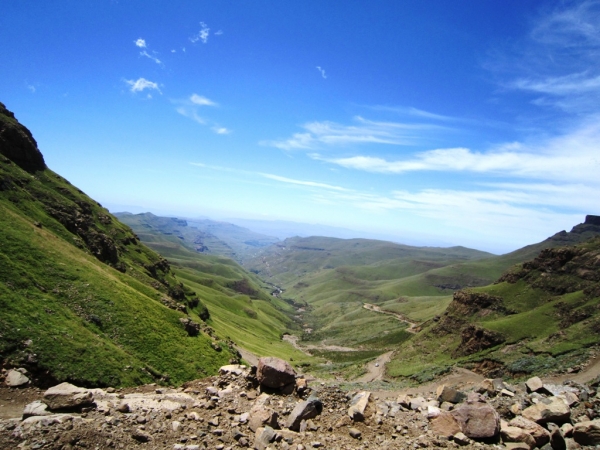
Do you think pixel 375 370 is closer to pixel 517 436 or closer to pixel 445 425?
pixel 445 425

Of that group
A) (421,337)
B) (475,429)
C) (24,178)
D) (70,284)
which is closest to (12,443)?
(475,429)

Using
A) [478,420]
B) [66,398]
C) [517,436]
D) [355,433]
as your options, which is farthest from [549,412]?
[66,398]

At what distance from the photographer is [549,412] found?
17484 mm

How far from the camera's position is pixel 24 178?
85125 millimetres

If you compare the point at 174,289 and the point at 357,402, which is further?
the point at 174,289

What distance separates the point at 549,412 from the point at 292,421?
1436 centimetres

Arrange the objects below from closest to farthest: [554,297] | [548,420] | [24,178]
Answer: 1. [548,420]
2. [24,178]
3. [554,297]

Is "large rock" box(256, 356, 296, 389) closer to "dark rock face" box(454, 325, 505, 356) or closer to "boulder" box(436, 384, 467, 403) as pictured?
"boulder" box(436, 384, 467, 403)

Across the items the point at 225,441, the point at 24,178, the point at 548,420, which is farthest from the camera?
the point at 24,178

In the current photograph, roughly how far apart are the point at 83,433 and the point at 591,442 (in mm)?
24550

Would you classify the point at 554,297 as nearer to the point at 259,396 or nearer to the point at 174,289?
the point at 259,396

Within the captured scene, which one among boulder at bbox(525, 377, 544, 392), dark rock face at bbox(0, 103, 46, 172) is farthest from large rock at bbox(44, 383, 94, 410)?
dark rock face at bbox(0, 103, 46, 172)

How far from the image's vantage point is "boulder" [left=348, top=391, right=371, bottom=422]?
1881 cm

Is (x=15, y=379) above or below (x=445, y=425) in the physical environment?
below
